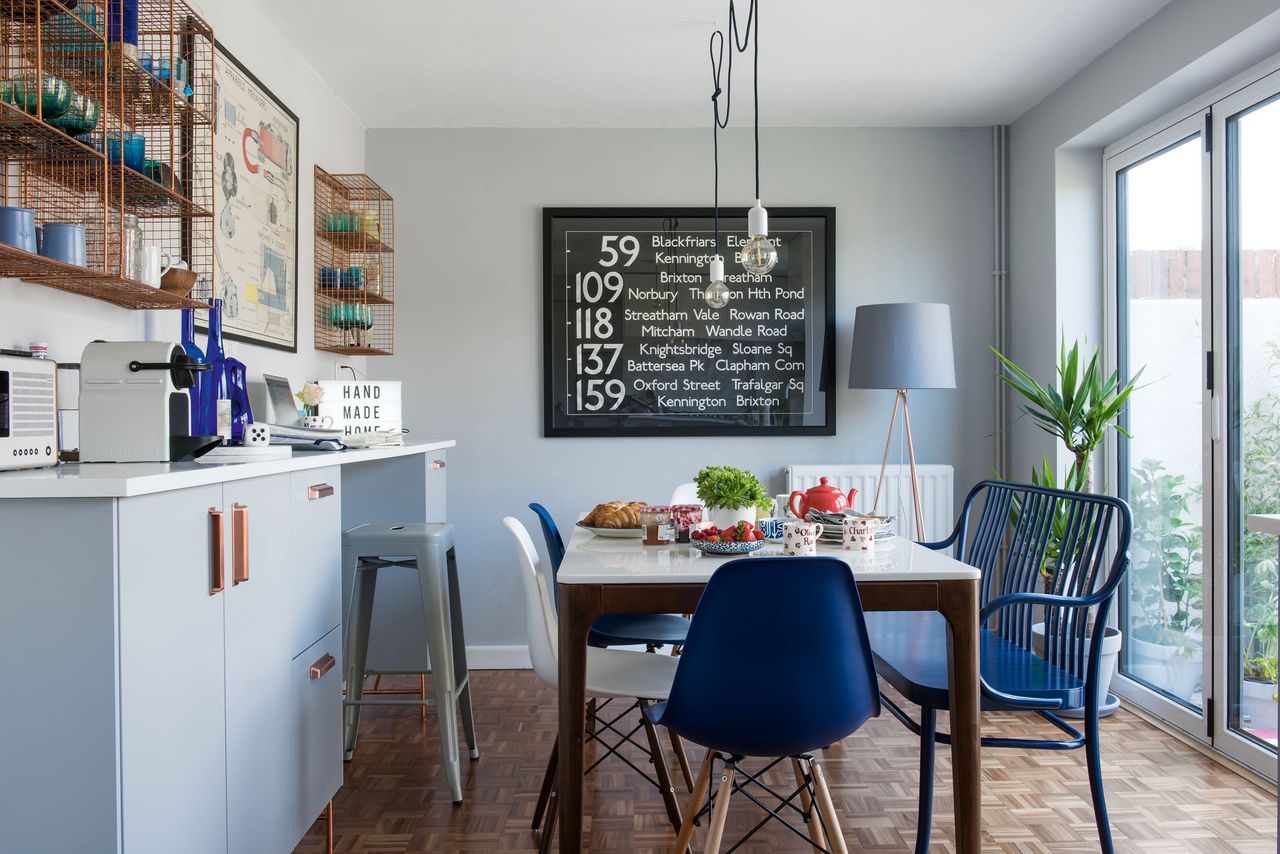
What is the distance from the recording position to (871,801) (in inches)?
102

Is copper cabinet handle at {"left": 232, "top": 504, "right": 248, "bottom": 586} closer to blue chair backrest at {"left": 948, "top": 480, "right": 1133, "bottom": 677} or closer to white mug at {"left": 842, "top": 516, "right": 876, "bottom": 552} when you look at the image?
white mug at {"left": 842, "top": 516, "right": 876, "bottom": 552}

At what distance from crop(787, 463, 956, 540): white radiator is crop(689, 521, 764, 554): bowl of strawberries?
6.65ft

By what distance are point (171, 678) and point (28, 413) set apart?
592mm

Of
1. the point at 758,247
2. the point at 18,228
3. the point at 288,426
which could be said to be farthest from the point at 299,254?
the point at 758,247

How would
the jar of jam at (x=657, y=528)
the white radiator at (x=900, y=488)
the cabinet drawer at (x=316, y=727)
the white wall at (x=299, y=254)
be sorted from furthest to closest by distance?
the white radiator at (x=900, y=488), the jar of jam at (x=657, y=528), the cabinet drawer at (x=316, y=727), the white wall at (x=299, y=254)

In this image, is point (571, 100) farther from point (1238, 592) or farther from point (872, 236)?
point (1238, 592)

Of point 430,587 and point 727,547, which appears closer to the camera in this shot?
point 727,547

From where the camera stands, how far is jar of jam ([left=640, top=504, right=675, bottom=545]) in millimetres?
2252

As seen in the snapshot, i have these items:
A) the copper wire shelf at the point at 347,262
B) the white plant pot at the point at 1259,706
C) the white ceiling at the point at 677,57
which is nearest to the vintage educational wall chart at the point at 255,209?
the copper wire shelf at the point at 347,262

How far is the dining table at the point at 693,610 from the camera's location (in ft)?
5.91

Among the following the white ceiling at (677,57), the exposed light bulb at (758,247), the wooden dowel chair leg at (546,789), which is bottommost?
the wooden dowel chair leg at (546,789)

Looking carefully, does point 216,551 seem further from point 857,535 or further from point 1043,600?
point 1043,600

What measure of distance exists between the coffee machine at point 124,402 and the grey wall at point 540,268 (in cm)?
244

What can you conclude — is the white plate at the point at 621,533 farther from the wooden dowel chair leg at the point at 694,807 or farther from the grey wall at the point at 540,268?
the grey wall at the point at 540,268
